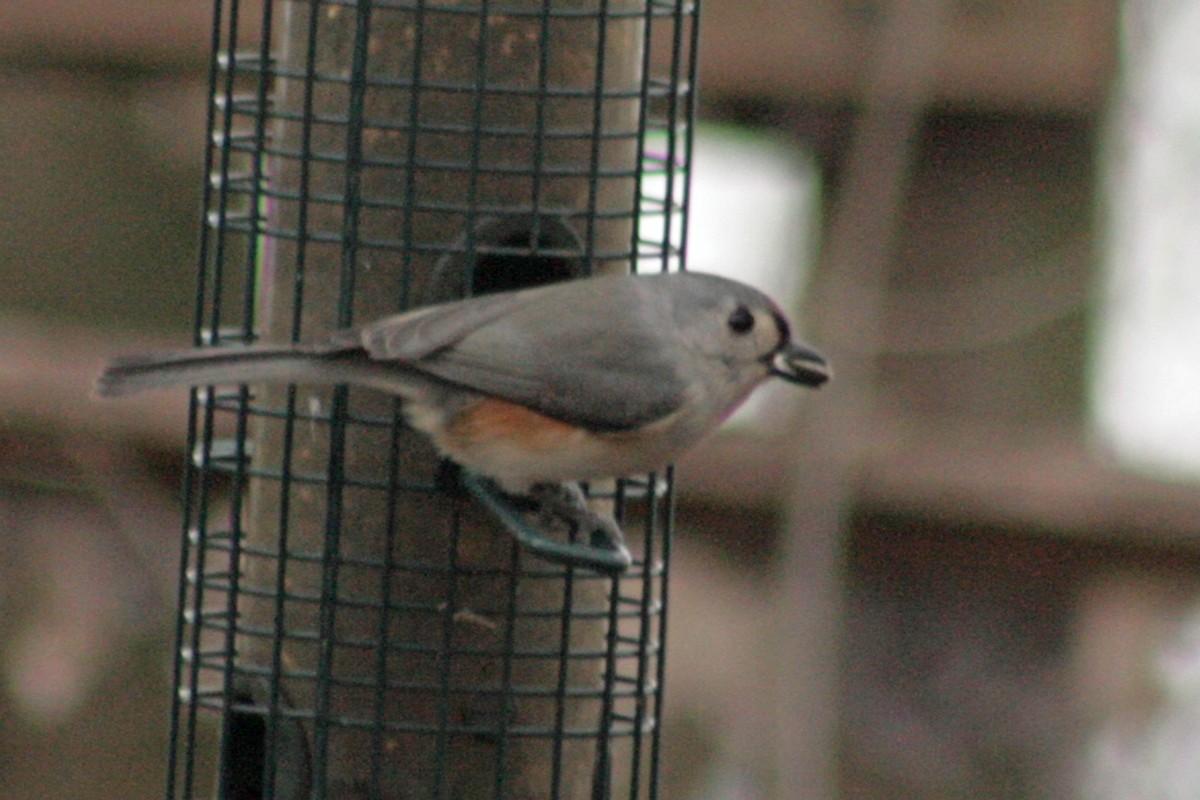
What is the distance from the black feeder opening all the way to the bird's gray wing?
0.29 metres

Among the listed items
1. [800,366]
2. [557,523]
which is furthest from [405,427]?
[800,366]

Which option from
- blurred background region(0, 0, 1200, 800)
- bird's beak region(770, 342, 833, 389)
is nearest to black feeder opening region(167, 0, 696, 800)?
bird's beak region(770, 342, 833, 389)

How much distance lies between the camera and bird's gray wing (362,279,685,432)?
13.2 ft

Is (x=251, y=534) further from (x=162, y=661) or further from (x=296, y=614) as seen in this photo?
(x=162, y=661)

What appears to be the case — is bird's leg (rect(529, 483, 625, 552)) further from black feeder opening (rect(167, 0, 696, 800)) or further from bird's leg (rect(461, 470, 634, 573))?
black feeder opening (rect(167, 0, 696, 800))

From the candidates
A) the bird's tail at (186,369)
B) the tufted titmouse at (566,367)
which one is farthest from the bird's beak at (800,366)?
the bird's tail at (186,369)

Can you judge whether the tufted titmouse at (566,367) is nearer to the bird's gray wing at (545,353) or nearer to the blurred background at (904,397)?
the bird's gray wing at (545,353)

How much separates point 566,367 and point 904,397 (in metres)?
3.61

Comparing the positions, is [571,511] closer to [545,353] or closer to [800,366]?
[545,353]

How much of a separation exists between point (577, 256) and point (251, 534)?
87 centimetres

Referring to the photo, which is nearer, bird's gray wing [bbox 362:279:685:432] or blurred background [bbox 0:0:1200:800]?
bird's gray wing [bbox 362:279:685:432]

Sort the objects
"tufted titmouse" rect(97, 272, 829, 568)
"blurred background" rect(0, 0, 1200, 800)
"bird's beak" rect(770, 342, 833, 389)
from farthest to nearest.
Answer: "blurred background" rect(0, 0, 1200, 800) < "bird's beak" rect(770, 342, 833, 389) < "tufted titmouse" rect(97, 272, 829, 568)

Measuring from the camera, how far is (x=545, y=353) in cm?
404

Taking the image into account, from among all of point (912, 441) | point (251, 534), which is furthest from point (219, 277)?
point (912, 441)
